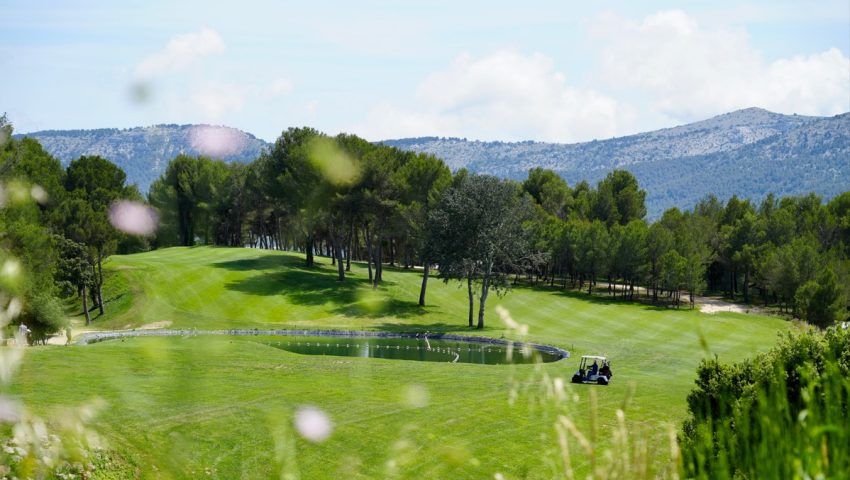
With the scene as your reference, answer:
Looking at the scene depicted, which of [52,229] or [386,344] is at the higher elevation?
[52,229]

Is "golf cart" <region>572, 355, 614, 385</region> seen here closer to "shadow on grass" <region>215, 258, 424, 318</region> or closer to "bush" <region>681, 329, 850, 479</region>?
"bush" <region>681, 329, 850, 479</region>

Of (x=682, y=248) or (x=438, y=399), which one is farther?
(x=682, y=248)

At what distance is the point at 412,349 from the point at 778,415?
2202 inches

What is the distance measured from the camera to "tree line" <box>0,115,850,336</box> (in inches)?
2694

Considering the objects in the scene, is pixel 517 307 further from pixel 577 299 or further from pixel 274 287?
pixel 274 287

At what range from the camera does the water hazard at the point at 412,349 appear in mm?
55000

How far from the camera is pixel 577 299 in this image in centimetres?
10238

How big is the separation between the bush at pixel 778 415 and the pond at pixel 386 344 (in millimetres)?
31156

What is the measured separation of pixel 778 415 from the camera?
14.4ft

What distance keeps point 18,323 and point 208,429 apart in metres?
32.4

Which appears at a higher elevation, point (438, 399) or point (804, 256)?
point (804, 256)

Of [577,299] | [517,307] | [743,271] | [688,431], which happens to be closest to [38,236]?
[688,431]

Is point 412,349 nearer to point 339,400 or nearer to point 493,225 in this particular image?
point 493,225

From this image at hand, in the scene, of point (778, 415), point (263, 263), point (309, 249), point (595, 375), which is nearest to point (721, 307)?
point (309, 249)
